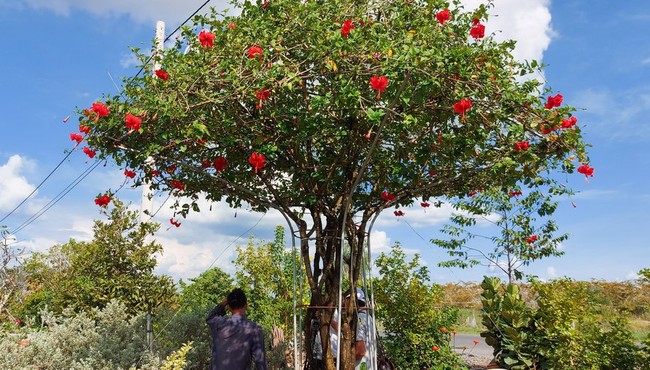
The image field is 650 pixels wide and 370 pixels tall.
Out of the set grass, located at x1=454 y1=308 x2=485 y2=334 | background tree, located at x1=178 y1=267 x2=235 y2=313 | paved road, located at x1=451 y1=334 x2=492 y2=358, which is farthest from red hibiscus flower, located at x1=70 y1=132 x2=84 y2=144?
grass, located at x1=454 y1=308 x2=485 y2=334

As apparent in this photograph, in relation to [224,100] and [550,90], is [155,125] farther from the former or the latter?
[550,90]

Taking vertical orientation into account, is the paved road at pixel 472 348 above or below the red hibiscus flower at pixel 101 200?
below

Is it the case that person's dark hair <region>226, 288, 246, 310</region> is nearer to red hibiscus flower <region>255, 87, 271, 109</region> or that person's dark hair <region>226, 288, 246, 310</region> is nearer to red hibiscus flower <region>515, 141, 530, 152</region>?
red hibiscus flower <region>255, 87, 271, 109</region>

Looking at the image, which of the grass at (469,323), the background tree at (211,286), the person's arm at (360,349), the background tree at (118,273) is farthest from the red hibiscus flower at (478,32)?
the grass at (469,323)

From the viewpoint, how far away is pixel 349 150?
5.22 m

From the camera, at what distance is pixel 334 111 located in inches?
182

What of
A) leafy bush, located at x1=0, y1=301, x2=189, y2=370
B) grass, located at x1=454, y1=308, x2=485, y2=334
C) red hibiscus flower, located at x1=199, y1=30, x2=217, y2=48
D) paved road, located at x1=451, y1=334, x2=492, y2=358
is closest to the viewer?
red hibiscus flower, located at x1=199, y1=30, x2=217, y2=48

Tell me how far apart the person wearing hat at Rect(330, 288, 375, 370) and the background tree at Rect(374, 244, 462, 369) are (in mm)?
2133

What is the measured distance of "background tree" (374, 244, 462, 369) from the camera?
8234 millimetres

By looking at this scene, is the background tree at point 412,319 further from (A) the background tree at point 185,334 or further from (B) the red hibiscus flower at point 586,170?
(B) the red hibiscus flower at point 586,170

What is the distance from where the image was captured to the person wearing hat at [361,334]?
577 cm

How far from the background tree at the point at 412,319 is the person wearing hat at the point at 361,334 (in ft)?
7.00

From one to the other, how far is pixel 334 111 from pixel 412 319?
15.7 feet

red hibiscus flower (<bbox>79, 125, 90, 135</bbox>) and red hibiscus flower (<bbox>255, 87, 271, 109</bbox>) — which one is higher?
red hibiscus flower (<bbox>255, 87, 271, 109</bbox>)
